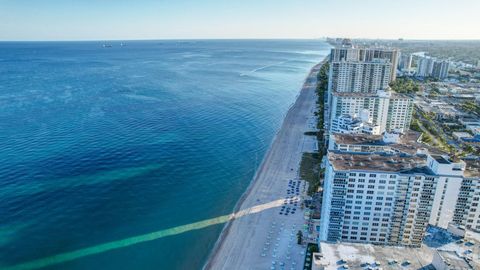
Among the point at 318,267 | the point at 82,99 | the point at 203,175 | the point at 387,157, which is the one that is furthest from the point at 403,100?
the point at 82,99

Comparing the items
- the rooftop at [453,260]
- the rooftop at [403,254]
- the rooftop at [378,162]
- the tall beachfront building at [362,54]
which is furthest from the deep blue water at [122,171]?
the tall beachfront building at [362,54]

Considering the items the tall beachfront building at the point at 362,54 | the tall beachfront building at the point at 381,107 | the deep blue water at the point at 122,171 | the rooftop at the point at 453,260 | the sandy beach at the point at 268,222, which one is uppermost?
the tall beachfront building at the point at 362,54

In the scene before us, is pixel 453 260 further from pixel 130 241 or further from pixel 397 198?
pixel 130 241

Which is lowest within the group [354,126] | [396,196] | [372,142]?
[354,126]

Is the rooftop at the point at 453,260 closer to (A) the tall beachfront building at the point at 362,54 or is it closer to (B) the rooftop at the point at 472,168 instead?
(B) the rooftop at the point at 472,168

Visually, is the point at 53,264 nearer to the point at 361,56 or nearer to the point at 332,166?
the point at 332,166

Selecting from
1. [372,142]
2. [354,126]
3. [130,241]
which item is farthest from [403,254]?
[354,126]
